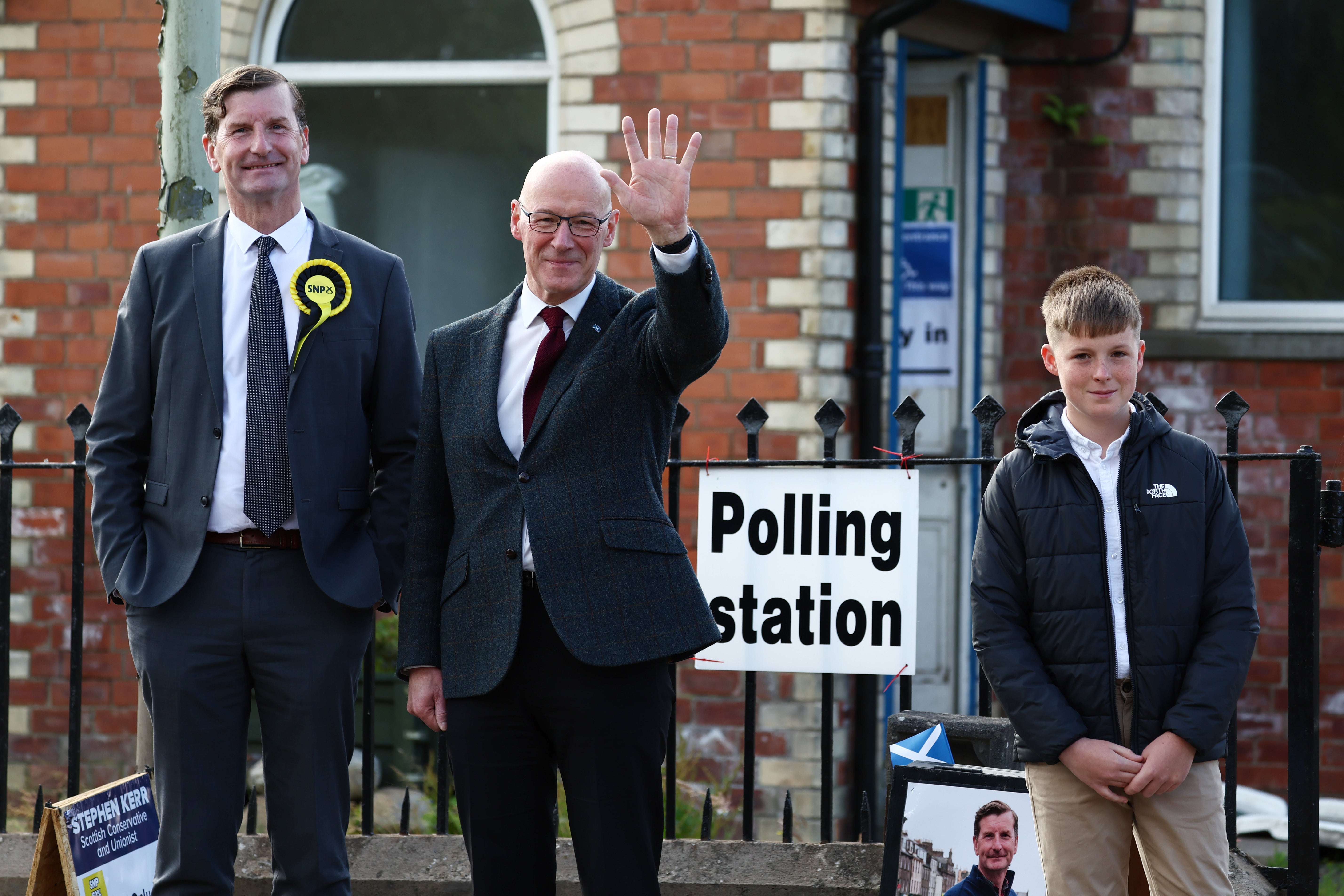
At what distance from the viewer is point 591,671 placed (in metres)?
2.48

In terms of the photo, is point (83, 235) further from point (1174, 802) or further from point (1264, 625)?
point (1264, 625)

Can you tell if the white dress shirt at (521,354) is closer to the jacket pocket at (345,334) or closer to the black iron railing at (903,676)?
the jacket pocket at (345,334)

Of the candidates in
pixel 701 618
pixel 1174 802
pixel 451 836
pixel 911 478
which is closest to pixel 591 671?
pixel 701 618

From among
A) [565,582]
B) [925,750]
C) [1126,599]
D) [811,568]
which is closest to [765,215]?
[811,568]

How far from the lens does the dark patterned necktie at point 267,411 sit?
272cm

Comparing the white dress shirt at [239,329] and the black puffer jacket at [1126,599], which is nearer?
the black puffer jacket at [1126,599]

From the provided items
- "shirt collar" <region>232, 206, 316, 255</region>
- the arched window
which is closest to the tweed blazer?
"shirt collar" <region>232, 206, 316, 255</region>

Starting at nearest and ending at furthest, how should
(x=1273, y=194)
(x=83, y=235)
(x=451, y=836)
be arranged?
(x=451, y=836) < (x=83, y=235) < (x=1273, y=194)

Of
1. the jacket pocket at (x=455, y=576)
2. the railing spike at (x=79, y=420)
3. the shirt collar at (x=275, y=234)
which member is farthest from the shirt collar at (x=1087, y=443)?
the railing spike at (x=79, y=420)

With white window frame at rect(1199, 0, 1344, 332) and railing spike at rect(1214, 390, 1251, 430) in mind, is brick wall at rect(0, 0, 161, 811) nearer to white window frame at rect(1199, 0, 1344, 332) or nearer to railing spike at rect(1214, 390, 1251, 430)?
railing spike at rect(1214, 390, 1251, 430)

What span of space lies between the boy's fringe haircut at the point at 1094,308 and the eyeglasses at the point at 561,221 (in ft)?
3.10

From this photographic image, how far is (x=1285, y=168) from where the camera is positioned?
6117 mm

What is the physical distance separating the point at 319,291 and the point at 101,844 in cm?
137

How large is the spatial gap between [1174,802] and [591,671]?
46.3 inches
